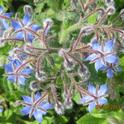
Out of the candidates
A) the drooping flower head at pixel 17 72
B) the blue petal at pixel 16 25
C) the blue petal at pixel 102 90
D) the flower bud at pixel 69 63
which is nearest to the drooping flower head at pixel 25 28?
the blue petal at pixel 16 25

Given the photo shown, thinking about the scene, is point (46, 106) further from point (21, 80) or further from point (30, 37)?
point (30, 37)

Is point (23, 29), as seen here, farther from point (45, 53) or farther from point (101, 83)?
point (101, 83)

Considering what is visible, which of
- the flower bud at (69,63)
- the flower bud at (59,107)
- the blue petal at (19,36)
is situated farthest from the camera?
the blue petal at (19,36)

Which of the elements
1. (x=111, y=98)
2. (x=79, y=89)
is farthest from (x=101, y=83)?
(x=79, y=89)

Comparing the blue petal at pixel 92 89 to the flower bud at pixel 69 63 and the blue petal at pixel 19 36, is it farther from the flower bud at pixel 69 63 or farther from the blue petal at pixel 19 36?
the blue petal at pixel 19 36

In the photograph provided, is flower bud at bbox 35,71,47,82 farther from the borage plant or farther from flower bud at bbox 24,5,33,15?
flower bud at bbox 24,5,33,15

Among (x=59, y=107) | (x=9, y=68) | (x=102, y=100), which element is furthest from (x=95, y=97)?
(x=9, y=68)

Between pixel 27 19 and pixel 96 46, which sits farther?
pixel 27 19
